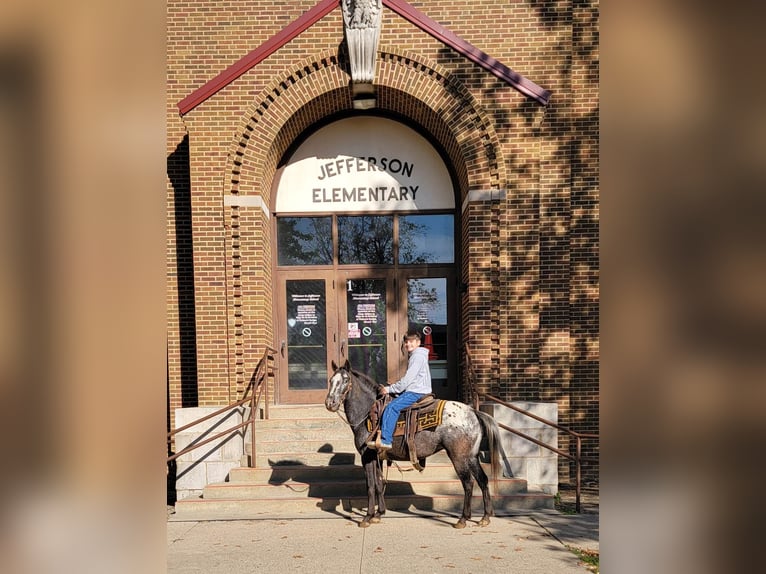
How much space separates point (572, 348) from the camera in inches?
398

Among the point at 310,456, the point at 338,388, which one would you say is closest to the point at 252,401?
the point at 310,456

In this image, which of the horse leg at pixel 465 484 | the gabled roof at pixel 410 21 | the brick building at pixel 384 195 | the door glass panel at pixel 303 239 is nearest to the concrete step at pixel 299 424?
the brick building at pixel 384 195

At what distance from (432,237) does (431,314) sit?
1.58 metres

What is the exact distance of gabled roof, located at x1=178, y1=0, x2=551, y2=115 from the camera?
9297 mm

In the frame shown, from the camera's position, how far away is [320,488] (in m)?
7.77

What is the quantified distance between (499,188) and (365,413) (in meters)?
4.80

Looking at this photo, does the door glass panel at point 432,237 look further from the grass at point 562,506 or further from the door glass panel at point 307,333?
the grass at point 562,506

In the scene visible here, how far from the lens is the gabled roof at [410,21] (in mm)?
9297

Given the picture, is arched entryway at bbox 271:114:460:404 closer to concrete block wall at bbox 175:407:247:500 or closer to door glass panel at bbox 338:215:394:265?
door glass panel at bbox 338:215:394:265

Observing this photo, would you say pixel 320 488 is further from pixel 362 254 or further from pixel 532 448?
pixel 362 254

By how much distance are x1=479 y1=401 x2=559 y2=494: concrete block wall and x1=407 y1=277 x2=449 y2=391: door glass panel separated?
82.6 inches

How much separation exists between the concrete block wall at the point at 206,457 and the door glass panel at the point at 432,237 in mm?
4697
